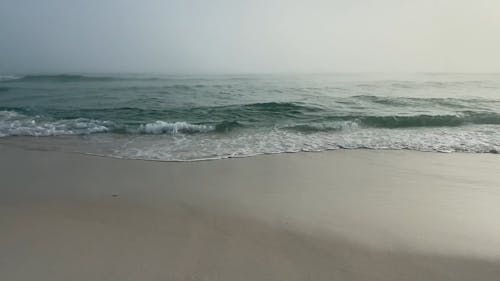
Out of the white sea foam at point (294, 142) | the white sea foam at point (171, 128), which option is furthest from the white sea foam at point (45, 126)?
the white sea foam at point (294, 142)

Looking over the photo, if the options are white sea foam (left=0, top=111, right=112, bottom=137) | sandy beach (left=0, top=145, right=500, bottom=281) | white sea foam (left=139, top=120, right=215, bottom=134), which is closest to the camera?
sandy beach (left=0, top=145, right=500, bottom=281)

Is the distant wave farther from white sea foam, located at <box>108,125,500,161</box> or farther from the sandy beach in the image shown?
the sandy beach

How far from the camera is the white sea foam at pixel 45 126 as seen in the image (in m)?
9.22

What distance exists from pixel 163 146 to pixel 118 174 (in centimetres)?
232

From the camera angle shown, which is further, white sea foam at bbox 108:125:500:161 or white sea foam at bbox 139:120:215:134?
white sea foam at bbox 139:120:215:134

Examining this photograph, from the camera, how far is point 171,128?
10.0 metres

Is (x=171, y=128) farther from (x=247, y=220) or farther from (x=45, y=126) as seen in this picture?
(x=247, y=220)

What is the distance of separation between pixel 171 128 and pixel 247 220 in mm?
6606

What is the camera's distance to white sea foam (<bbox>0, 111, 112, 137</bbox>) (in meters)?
9.22

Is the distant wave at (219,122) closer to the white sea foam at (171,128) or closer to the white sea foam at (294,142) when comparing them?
the white sea foam at (171,128)

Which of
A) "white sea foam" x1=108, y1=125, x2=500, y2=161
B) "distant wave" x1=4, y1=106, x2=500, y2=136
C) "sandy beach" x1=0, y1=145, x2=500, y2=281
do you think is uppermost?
"distant wave" x1=4, y1=106, x2=500, y2=136

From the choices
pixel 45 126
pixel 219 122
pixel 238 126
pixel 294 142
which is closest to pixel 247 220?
pixel 294 142

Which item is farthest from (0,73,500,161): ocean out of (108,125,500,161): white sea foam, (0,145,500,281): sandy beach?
(0,145,500,281): sandy beach

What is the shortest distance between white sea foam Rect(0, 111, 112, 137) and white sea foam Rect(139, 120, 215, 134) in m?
1.09
